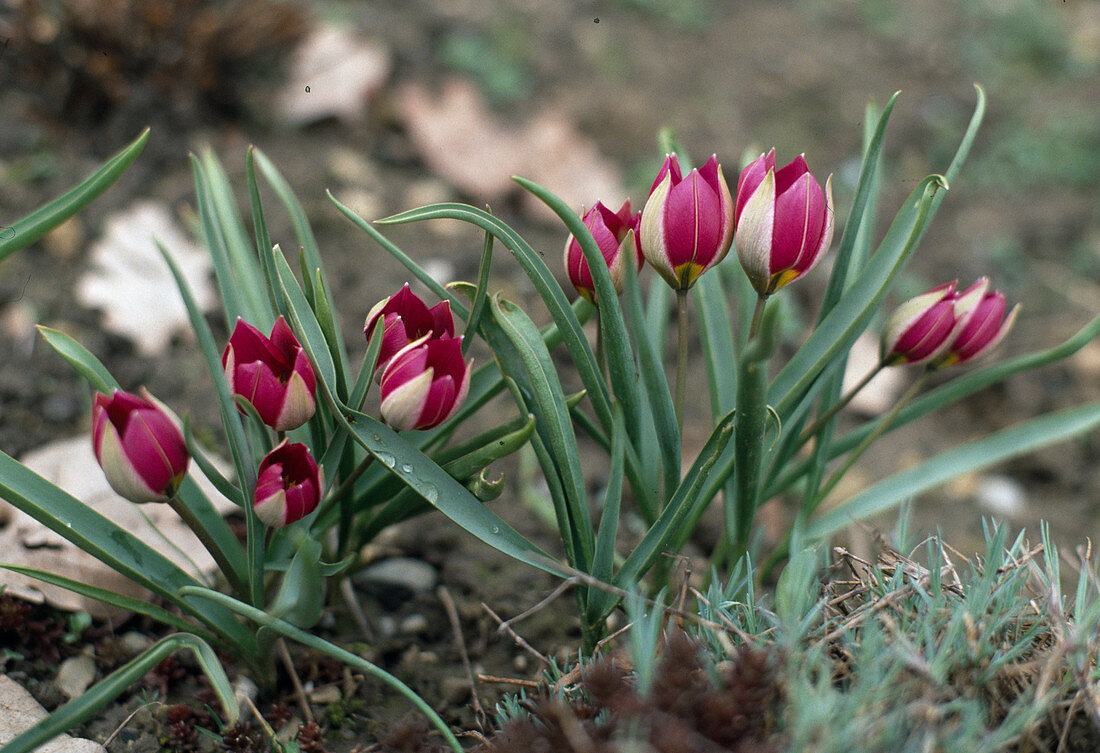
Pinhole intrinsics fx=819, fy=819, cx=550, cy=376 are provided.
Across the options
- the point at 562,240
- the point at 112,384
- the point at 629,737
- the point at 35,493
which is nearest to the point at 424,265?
the point at 562,240

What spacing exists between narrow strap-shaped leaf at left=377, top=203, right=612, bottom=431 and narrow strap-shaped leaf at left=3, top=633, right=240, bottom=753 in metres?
0.55

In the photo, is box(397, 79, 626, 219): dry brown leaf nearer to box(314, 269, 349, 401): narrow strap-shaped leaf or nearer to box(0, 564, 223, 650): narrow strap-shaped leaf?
box(314, 269, 349, 401): narrow strap-shaped leaf

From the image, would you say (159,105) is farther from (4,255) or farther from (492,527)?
(492,527)

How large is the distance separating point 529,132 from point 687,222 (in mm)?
1613

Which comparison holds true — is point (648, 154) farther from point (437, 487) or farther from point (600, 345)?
point (437, 487)

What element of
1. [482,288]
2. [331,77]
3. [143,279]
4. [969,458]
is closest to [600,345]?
[482,288]

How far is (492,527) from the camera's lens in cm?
104

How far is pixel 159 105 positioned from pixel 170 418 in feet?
5.09

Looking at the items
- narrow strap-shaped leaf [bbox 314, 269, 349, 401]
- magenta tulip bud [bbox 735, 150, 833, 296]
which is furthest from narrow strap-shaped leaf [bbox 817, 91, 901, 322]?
narrow strap-shaped leaf [bbox 314, 269, 349, 401]

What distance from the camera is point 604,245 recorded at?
105cm

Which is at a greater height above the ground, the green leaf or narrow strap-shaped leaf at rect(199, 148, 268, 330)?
narrow strap-shaped leaf at rect(199, 148, 268, 330)

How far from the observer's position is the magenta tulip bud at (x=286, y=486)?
91cm

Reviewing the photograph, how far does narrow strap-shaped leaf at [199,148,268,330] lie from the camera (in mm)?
1270

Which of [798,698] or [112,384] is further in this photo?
[112,384]
